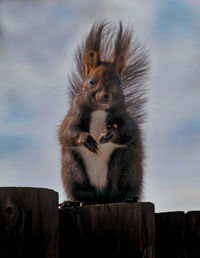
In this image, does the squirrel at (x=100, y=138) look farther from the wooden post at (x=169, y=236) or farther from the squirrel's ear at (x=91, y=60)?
the wooden post at (x=169, y=236)

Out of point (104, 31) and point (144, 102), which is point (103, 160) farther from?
point (104, 31)

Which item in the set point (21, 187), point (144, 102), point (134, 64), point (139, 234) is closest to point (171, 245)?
point (139, 234)

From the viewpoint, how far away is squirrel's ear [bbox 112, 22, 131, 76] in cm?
397

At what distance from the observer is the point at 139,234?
2.47 meters

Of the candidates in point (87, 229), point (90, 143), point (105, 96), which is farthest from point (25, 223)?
point (105, 96)

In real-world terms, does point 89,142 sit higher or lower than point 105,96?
lower

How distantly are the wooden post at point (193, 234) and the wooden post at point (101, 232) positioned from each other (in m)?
0.64

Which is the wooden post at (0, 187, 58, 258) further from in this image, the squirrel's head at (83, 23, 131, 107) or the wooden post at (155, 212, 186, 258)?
the squirrel's head at (83, 23, 131, 107)

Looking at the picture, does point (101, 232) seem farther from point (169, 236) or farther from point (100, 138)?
point (100, 138)

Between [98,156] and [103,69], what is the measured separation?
738mm

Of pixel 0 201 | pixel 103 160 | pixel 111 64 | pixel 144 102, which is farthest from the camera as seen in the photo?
pixel 144 102

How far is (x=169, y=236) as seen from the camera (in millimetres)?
2967

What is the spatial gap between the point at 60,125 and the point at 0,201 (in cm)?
204

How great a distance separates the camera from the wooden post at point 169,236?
2.97m
